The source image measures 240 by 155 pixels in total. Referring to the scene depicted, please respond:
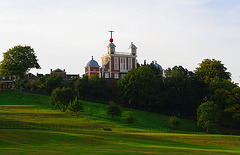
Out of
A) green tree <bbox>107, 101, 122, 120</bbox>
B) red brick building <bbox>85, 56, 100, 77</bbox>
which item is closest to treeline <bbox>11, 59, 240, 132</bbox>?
red brick building <bbox>85, 56, 100, 77</bbox>

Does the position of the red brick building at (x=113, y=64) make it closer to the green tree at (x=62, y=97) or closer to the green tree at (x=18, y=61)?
the green tree at (x=18, y=61)

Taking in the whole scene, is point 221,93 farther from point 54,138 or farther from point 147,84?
point 54,138

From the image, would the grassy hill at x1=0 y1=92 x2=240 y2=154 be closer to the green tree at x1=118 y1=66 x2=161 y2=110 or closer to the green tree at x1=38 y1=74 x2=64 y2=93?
the green tree at x1=38 y1=74 x2=64 y2=93

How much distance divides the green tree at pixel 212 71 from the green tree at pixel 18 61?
5267 centimetres

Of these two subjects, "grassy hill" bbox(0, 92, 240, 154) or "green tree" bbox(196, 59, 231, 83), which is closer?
"grassy hill" bbox(0, 92, 240, 154)

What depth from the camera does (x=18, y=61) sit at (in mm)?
95000

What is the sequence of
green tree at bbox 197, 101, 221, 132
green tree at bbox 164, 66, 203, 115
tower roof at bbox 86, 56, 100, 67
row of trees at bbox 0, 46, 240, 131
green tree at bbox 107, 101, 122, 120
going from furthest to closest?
1. tower roof at bbox 86, 56, 100, 67
2. green tree at bbox 164, 66, 203, 115
3. row of trees at bbox 0, 46, 240, 131
4. green tree at bbox 107, 101, 122, 120
5. green tree at bbox 197, 101, 221, 132

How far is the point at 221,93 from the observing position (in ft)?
244

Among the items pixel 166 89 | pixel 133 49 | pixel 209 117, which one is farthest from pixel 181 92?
pixel 133 49

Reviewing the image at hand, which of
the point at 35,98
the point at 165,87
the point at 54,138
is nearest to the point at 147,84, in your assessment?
the point at 165,87

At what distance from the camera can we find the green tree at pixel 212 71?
8494cm

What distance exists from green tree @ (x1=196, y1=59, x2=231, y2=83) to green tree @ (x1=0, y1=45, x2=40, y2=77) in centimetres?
5267

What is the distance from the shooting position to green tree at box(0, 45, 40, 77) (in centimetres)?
9325

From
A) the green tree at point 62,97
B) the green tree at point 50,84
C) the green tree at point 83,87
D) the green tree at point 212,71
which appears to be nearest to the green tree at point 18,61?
the green tree at point 50,84
